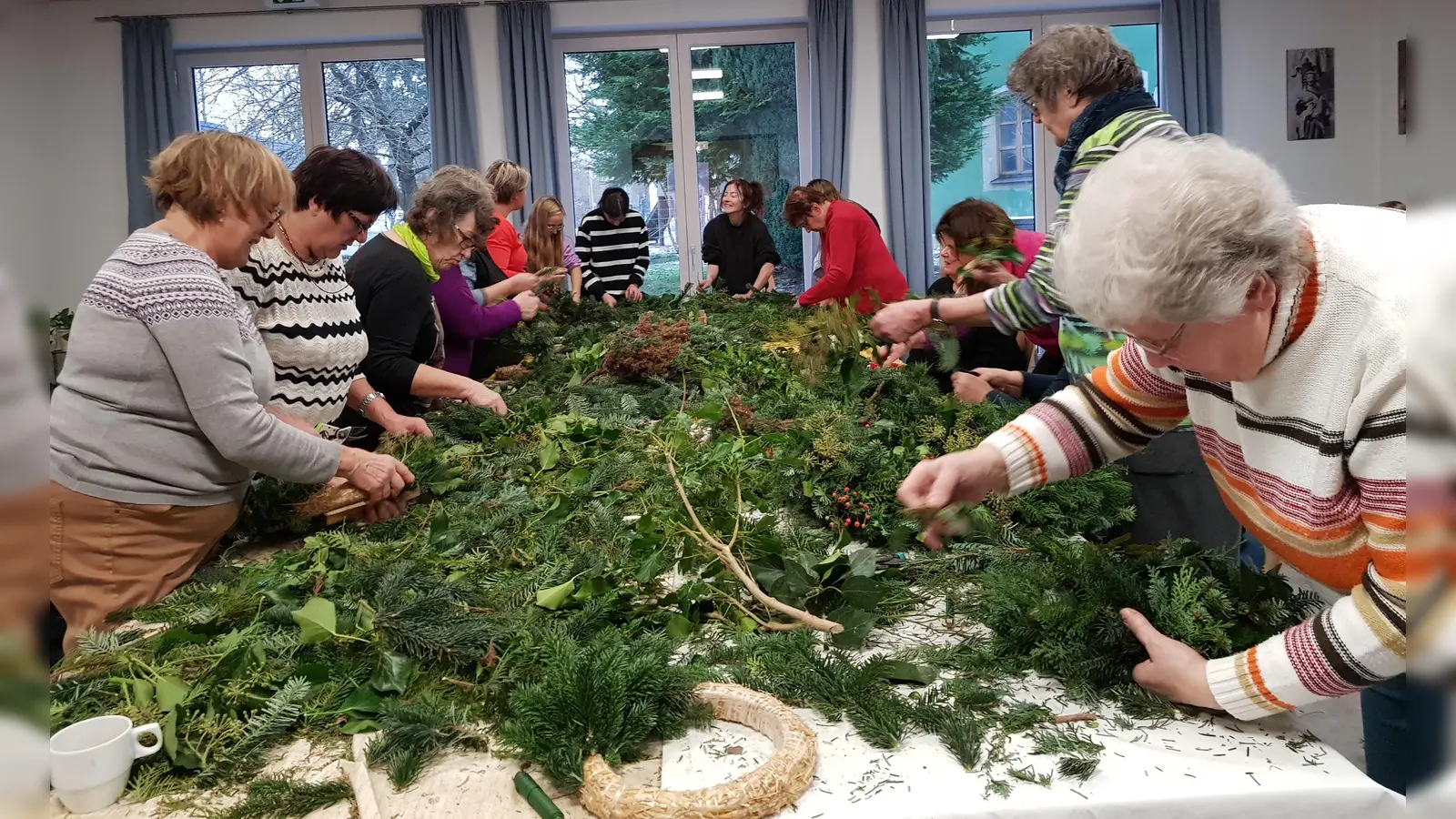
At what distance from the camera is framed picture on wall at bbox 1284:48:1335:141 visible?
28.0 feet

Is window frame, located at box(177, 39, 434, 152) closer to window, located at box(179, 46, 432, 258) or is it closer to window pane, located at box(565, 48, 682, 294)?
window, located at box(179, 46, 432, 258)

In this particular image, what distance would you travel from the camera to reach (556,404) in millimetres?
3141

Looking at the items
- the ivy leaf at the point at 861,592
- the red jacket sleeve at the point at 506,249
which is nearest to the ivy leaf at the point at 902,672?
the ivy leaf at the point at 861,592

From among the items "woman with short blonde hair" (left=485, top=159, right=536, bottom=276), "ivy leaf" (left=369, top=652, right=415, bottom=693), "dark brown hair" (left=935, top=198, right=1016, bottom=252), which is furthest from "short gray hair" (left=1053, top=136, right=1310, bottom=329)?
"woman with short blonde hair" (left=485, top=159, right=536, bottom=276)

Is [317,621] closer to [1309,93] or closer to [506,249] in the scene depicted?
[506,249]

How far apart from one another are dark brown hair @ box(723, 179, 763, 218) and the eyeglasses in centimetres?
602

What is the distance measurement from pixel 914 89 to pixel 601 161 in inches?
110

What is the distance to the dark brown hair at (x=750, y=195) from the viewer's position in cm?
711

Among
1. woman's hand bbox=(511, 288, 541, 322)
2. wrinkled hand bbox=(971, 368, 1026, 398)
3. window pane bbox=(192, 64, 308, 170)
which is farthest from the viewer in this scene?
window pane bbox=(192, 64, 308, 170)

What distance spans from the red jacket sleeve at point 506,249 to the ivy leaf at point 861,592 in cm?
377
